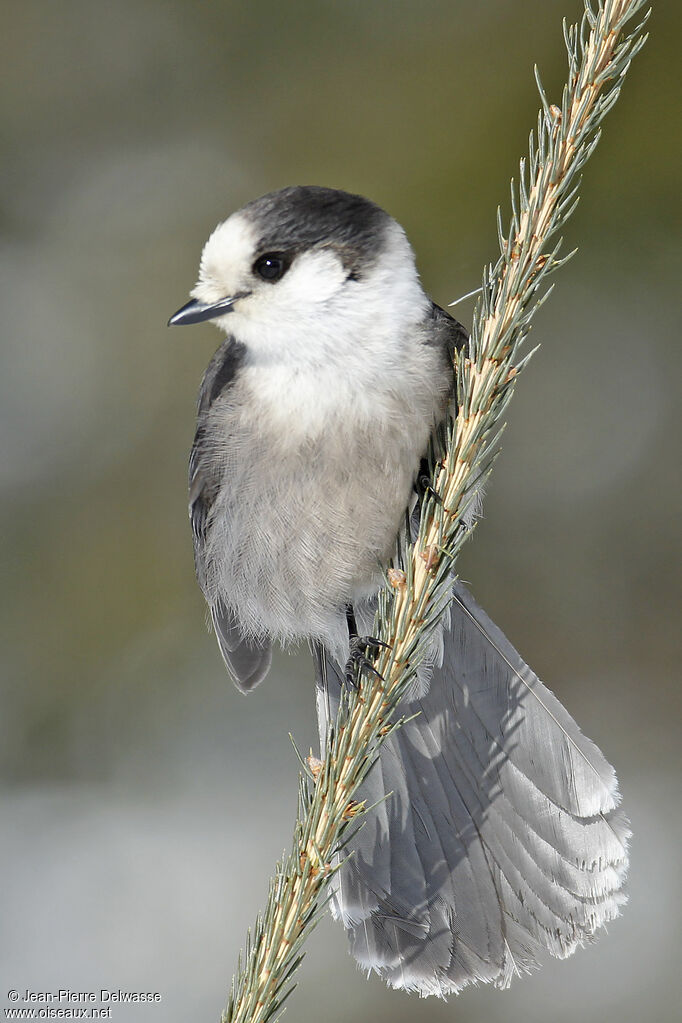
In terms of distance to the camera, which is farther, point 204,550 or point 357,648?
point 204,550

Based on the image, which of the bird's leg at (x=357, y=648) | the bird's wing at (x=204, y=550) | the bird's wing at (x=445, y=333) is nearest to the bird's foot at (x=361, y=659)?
the bird's leg at (x=357, y=648)

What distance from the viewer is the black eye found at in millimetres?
1733

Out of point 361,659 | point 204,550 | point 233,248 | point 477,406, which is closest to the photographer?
point 477,406

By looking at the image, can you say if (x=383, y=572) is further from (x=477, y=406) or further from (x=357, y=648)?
(x=477, y=406)

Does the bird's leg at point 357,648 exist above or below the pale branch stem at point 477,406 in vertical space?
below

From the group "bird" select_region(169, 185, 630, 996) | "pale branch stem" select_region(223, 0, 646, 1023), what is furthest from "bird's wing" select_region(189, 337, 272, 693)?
"pale branch stem" select_region(223, 0, 646, 1023)

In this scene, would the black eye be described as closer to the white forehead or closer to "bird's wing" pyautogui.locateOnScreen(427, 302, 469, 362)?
the white forehead

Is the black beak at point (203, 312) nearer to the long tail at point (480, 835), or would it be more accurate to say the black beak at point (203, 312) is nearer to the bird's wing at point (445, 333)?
the bird's wing at point (445, 333)

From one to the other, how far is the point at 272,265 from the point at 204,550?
671mm

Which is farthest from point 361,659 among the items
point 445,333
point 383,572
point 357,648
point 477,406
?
point 445,333

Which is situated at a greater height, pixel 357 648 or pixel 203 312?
pixel 203 312

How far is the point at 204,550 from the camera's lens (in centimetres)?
214
